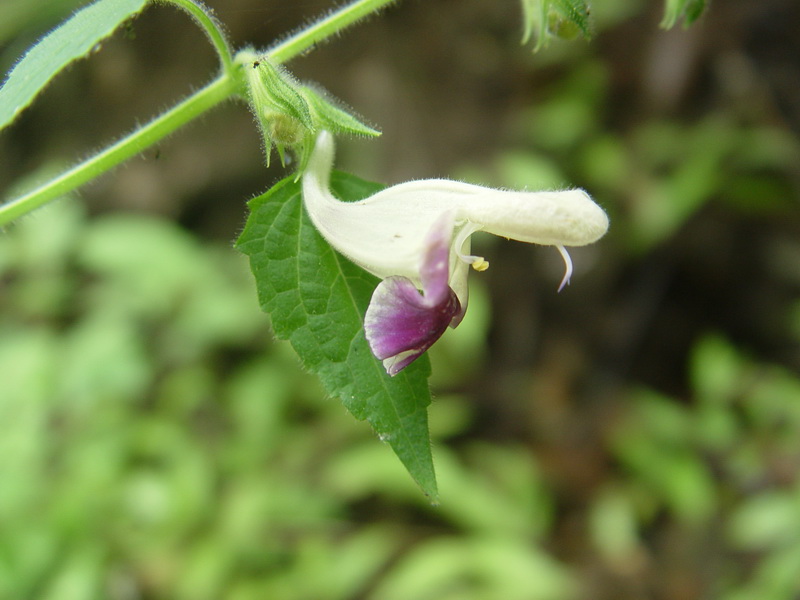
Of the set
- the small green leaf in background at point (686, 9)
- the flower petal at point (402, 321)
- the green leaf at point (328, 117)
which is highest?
the small green leaf in background at point (686, 9)

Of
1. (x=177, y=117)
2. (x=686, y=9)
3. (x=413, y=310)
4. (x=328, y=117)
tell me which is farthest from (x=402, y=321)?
(x=686, y=9)

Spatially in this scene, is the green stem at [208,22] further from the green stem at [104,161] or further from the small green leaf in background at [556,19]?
the small green leaf in background at [556,19]

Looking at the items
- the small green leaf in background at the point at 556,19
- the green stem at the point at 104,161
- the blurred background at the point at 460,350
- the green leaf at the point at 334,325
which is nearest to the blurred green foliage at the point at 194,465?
the blurred background at the point at 460,350

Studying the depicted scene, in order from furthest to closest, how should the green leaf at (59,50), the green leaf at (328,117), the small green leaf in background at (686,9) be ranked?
the small green leaf in background at (686,9) < the green leaf at (328,117) < the green leaf at (59,50)

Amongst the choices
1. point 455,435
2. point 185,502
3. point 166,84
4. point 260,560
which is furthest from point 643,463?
point 166,84

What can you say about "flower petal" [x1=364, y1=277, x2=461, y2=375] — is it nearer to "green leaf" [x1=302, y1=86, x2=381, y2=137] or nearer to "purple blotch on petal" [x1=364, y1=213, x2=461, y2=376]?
"purple blotch on petal" [x1=364, y1=213, x2=461, y2=376]

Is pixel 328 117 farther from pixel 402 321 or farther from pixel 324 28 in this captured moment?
pixel 402 321
